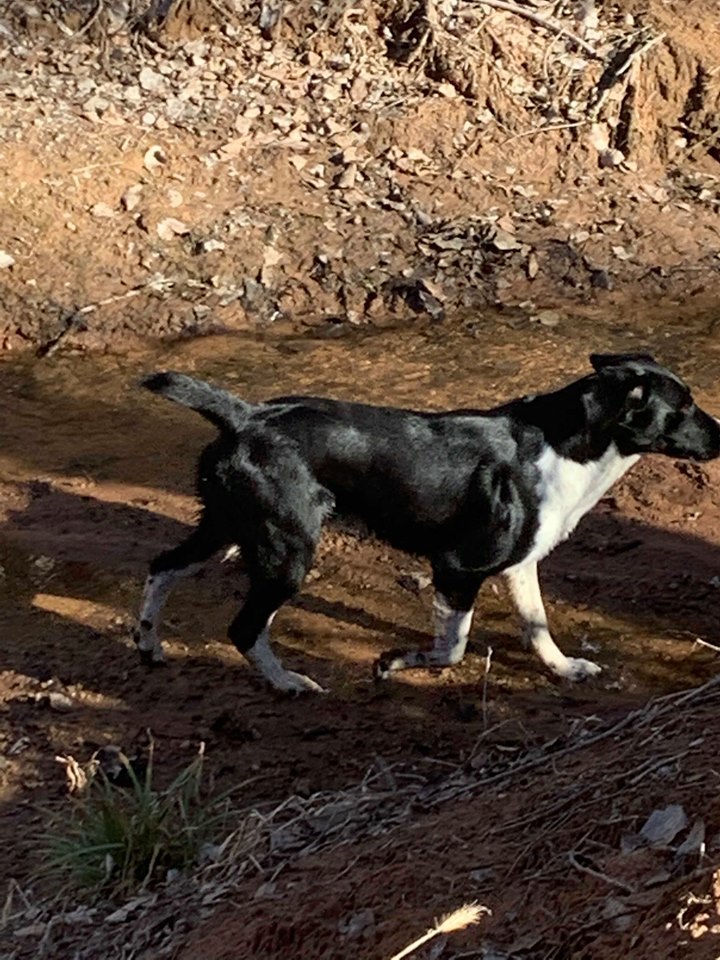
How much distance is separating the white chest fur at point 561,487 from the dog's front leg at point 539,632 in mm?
185

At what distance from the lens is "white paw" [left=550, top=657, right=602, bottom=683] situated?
597cm

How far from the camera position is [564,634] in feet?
20.8

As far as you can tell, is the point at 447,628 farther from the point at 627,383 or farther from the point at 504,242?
the point at 504,242

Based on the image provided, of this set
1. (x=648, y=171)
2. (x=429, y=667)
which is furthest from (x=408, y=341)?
(x=429, y=667)

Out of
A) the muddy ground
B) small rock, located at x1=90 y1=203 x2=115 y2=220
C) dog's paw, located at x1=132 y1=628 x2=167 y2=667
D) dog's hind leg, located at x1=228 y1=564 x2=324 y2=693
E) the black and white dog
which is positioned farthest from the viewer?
small rock, located at x1=90 y1=203 x2=115 y2=220

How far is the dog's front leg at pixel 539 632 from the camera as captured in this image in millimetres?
5961

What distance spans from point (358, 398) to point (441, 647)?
9.28 feet

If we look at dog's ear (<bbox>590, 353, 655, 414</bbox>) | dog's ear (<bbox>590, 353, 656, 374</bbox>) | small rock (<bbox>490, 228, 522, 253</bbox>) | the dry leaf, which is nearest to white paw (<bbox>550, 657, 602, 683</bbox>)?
dog's ear (<bbox>590, 353, 655, 414</bbox>)

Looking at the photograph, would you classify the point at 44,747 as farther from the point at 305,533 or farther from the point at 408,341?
the point at 408,341

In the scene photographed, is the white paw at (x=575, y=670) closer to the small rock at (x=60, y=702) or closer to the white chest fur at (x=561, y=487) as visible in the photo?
the white chest fur at (x=561, y=487)

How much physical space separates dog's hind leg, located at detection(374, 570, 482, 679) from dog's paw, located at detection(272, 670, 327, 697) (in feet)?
0.97

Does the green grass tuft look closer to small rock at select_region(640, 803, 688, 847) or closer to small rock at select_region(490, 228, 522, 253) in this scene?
small rock at select_region(640, 803, 688, 847)

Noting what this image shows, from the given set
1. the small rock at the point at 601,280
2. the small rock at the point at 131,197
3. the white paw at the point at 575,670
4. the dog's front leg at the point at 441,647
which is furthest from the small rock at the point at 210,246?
the white paw at the point at 575,670

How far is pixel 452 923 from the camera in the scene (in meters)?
3.36
